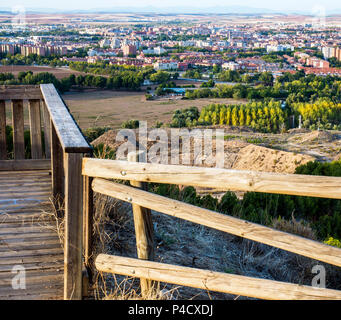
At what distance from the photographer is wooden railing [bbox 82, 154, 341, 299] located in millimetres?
1666

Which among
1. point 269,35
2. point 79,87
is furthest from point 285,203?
point 269,35

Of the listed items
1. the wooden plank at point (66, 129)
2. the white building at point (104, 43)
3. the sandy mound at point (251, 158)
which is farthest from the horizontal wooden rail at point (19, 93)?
the white building at point (104, 43)

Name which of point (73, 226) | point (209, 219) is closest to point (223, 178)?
point (209, 219)

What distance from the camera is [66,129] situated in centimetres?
229

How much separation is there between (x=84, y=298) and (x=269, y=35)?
156 m

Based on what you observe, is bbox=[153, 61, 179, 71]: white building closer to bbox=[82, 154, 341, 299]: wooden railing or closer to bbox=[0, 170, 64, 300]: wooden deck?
bbox=[0, 170, 64, 300]: wooden deck

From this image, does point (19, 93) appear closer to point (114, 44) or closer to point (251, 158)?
point (251, 158)

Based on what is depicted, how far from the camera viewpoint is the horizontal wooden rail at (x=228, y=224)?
1.67 meters

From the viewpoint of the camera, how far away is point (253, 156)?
18.0 meters

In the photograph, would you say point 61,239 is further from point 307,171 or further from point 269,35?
point 269,35

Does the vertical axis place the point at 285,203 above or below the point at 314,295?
below

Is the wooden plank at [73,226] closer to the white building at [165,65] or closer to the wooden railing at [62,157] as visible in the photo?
the wooden railing at [62,157]

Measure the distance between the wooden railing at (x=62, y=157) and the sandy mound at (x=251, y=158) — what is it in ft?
39.4

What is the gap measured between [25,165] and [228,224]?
252 centimetres
